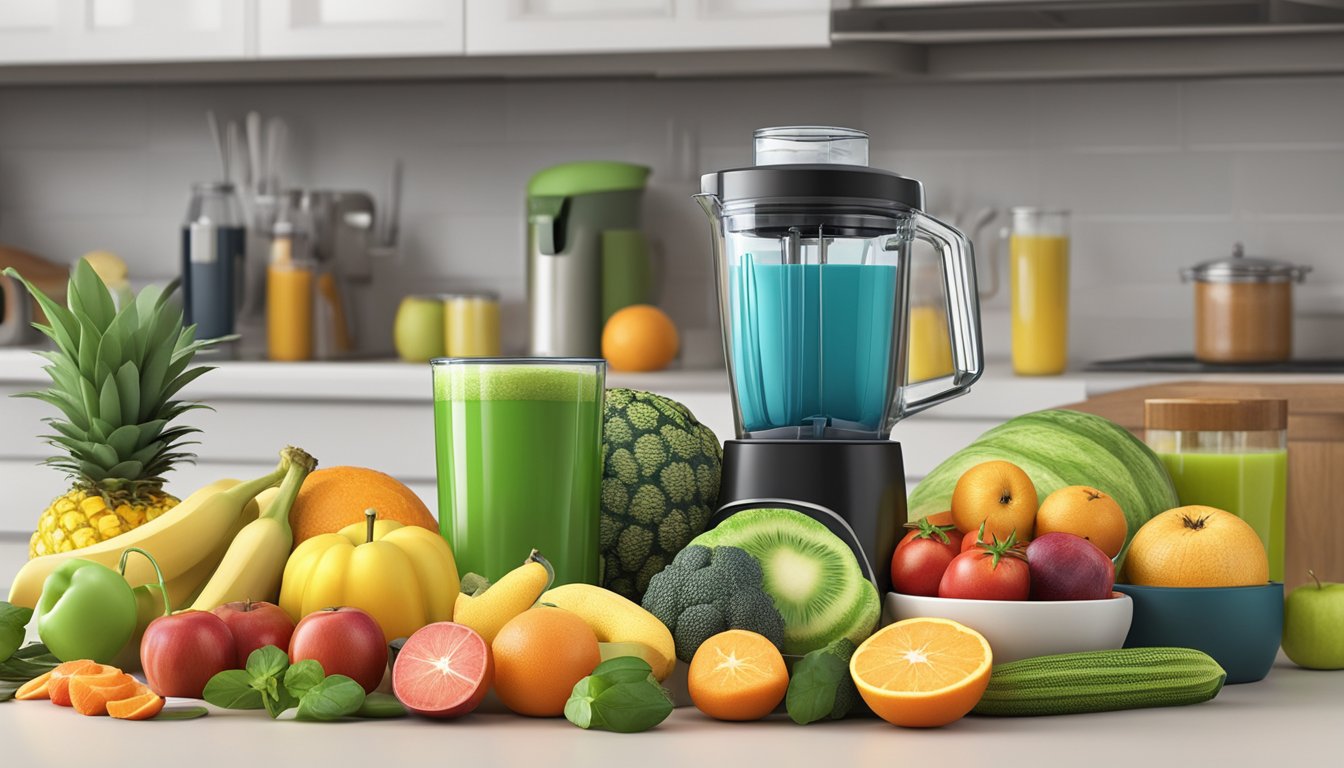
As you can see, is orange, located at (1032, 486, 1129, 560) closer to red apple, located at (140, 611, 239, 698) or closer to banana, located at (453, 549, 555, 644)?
banana, located at (453, 549, 555, 644)

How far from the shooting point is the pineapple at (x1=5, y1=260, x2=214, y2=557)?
1152 mm

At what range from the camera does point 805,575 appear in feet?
2.99

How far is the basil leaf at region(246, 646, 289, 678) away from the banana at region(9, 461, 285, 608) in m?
0.22

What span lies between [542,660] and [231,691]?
17 cm

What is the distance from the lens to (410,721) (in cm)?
82

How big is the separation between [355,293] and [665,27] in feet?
3.48

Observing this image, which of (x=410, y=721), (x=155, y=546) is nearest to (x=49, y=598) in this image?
(x=155, y=546)

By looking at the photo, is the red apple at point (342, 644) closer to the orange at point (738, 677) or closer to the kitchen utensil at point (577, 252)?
the orange at point (738, 677)

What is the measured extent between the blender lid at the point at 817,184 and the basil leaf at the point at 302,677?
0.40m

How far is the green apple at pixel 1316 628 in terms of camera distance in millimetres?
1004

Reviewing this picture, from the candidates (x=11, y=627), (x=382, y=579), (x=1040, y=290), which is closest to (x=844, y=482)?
(x=382, y=579)

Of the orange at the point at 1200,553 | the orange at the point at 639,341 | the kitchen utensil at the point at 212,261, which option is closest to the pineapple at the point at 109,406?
the orange at the point at 1200,553

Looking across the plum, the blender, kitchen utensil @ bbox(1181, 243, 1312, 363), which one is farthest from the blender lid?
kitchen utensil @ bbox(1181, 243, 1312, 363)

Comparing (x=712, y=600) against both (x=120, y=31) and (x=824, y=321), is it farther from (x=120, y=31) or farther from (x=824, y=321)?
(x=120, y=31)
